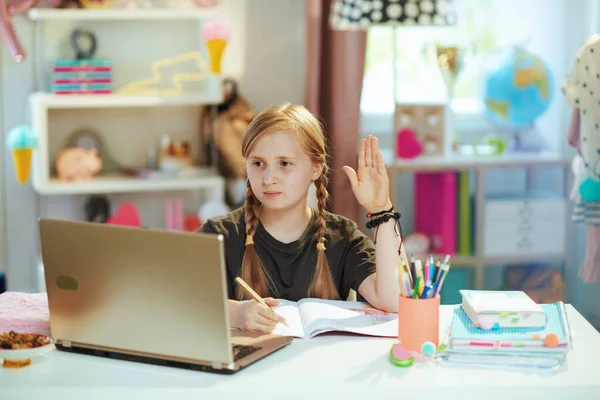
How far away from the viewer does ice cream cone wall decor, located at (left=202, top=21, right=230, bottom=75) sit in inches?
134

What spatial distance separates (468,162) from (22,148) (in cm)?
162

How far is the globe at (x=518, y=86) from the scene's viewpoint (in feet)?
11.9

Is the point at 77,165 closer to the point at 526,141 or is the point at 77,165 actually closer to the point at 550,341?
the point at 526,141

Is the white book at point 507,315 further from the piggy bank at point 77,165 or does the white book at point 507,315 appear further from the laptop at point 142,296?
the piggy bank at point 77,165

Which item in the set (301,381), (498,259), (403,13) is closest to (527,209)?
(498,259)

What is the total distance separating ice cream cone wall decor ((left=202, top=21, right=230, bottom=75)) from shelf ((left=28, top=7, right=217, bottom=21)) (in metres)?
0.08

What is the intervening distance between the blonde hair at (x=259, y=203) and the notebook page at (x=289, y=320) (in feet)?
0.34

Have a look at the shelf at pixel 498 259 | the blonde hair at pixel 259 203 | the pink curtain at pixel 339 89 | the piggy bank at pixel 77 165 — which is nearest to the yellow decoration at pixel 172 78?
the piggy bank at pixel 77 165

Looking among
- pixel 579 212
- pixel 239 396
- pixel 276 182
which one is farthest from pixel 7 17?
pixel 239 396

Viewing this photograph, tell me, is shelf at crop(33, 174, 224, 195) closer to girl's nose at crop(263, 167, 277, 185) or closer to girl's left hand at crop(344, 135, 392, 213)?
girl's nose at crop(263, 167, 277, 185)

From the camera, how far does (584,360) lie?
4.90 feet

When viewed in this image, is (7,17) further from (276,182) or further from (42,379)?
(42,379)

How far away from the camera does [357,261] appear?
6.45 ft

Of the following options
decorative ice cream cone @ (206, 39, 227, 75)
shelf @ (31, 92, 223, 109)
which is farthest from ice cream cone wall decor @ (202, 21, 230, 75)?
shelf @ (31, 92, 223, 109)
